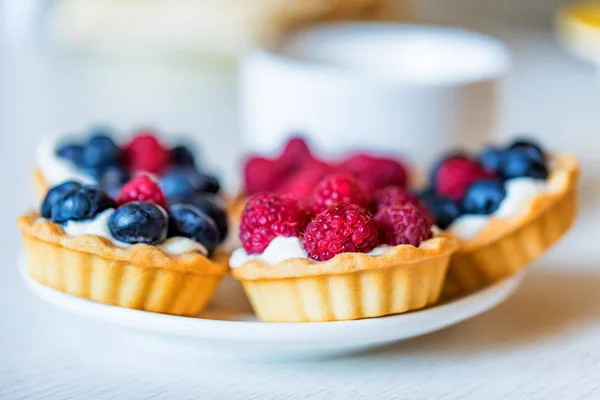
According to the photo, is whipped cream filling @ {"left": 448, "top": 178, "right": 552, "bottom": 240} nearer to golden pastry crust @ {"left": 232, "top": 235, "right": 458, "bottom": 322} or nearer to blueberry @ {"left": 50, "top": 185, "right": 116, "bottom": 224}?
golden pastry crust @ {"left": 232, "top": 235, "right": 458, "bottom": 322}

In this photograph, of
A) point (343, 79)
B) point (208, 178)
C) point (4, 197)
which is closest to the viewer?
point (208, 178)

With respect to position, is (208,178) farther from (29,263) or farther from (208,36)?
(208,36)

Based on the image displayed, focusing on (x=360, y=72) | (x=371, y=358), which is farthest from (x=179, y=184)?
(x=360, y=72)

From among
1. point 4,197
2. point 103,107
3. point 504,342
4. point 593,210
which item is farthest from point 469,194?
point 103,107

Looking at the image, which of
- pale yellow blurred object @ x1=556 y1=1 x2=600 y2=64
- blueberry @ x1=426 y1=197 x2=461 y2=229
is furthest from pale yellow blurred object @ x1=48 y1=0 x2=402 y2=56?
blueberry @ x1=426 y1=197 x2=461 y2=229

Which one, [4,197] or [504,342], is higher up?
[504,342]
